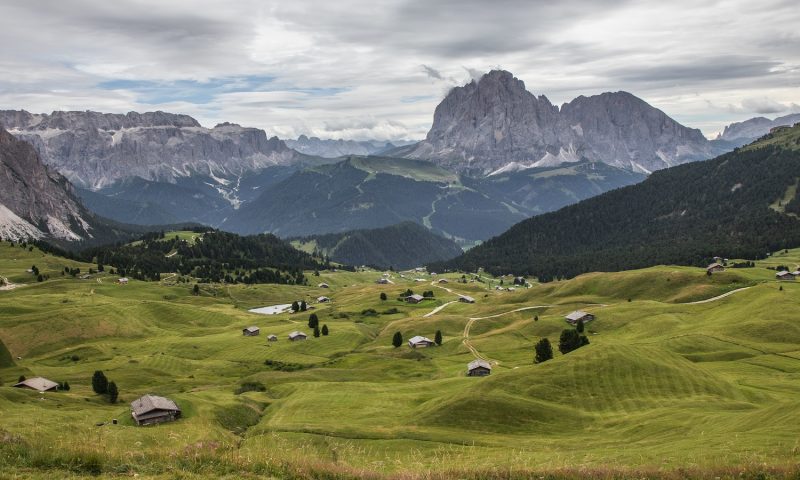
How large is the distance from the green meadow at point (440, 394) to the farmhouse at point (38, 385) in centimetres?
510

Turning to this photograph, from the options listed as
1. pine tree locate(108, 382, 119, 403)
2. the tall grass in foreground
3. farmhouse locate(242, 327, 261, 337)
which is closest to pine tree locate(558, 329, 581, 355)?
pine tree locate(108, 382, 119, 403)

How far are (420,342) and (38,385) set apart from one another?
8073 centimetres

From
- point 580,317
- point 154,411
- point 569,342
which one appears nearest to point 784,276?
point 580,317

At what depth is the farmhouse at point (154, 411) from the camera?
3039 inches

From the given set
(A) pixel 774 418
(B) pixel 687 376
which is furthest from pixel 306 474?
(B) pixel 687 376

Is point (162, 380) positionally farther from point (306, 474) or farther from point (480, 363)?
point (306, 474)

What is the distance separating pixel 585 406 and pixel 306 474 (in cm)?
5285

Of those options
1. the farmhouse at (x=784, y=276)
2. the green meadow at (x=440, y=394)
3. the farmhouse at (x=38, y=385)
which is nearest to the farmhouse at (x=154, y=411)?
the green meadow at (x=440, y=394)

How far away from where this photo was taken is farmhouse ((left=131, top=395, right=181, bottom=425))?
77188 millimetres

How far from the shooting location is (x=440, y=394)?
3425 inches

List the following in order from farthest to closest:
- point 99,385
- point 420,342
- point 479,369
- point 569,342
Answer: point 420,342 < point 569,342 < point 479,369 < point 99,385

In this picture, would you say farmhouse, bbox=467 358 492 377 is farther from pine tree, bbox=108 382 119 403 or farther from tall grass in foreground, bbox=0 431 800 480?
tall grass in foreground, bbox=0 431 800 480

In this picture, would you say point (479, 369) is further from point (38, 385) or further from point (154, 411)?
point (38, 385)

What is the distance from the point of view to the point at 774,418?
5122 centimetres
